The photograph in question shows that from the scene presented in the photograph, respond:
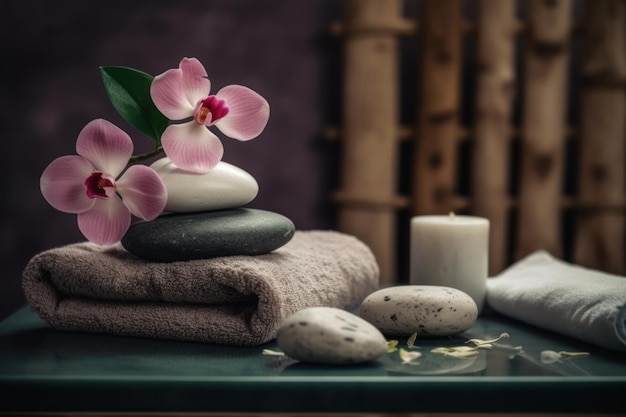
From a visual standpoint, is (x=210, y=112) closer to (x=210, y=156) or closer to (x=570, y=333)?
(x=210, y=156)

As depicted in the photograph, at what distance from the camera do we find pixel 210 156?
2.32 ft

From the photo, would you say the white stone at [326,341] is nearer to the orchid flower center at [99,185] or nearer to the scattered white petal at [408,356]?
the scattered white petal at [408,356]

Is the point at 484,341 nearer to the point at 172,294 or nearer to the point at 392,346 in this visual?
the point at 392,346

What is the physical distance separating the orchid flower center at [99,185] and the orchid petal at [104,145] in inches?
0.5

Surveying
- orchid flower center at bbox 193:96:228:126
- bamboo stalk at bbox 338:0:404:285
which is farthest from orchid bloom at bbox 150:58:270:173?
bamboo stalk at bbox 338:0:404:285

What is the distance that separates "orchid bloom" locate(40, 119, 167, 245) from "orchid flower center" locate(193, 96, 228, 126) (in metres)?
0.08

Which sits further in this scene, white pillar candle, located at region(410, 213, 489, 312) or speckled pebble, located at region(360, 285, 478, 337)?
white pillar candle, located at region(410, 213, 489, 312)

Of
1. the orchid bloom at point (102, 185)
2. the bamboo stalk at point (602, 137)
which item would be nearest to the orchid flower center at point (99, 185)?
the orchid bloom at point (102, 185)

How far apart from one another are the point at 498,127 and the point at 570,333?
1.01 meters

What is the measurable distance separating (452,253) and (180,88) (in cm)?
37

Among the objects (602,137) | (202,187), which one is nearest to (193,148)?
(202,187)

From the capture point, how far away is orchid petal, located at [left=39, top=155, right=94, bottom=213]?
2.22 feet

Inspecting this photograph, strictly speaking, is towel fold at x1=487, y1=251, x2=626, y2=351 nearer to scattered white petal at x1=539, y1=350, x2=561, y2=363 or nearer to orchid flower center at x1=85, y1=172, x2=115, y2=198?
scattered white petal at x1=539, y1=350, x2=561, y2=363

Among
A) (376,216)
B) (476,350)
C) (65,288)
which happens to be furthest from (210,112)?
(376,216)
